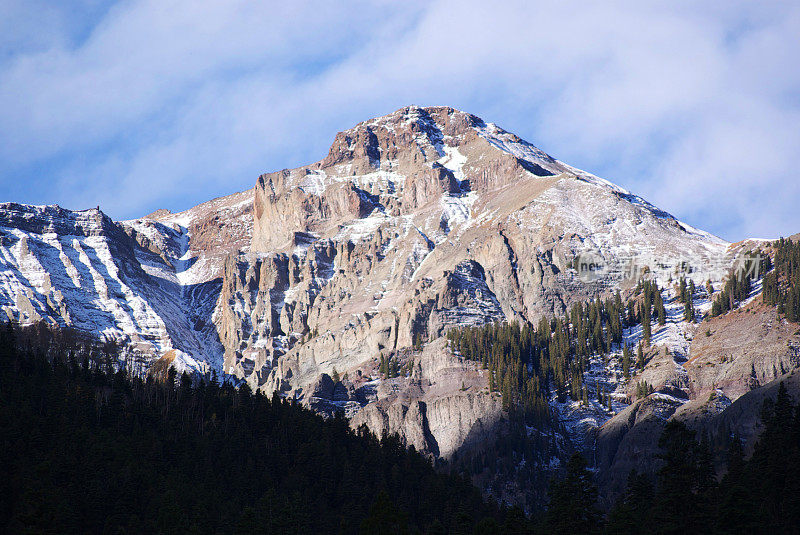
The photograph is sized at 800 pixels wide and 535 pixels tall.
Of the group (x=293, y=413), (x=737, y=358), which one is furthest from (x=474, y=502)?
(x=737, y=358)

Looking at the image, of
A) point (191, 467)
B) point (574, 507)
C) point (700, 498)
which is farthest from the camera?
point (191, 467)

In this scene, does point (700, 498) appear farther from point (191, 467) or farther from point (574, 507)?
point (191, 467)

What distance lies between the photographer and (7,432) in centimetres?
12125

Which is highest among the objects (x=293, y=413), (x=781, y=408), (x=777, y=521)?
(x=293, y=413)

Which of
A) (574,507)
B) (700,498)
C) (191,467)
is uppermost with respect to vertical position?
(191,467)

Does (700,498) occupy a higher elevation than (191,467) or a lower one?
lower

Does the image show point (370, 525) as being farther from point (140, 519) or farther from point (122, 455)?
Result: point (122, 455)

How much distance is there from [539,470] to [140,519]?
331ft

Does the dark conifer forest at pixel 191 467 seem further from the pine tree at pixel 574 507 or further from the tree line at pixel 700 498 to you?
the tree line at pixel 700 498

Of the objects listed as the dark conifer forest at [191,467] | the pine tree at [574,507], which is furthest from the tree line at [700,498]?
the dark conifer forest at [191,467]

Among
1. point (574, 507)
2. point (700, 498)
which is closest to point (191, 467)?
point (574, 507)

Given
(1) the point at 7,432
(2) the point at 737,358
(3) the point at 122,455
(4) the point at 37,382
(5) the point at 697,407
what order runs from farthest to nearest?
(2) the point at 737,358, (5) the point at 697,407, (4) the point at 37,382, (3) the point at 122,455, (1) the point at 7,432

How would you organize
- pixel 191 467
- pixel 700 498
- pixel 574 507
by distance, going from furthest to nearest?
pixel 191 467 < pixel 574 507 < pixel 700 498

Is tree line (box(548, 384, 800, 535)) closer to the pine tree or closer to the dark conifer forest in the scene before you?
the pine tree
